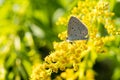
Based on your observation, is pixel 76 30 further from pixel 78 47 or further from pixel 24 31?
pixel 24 31

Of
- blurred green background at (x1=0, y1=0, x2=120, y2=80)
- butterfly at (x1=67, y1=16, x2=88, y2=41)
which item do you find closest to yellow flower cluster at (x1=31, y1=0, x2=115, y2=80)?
butterfly at (x1=67, y1=16, x2=88, y2=41)

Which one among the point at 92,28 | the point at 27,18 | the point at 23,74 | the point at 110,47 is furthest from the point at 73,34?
the point at 27,18

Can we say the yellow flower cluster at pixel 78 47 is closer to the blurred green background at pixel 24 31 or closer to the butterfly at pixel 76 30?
the butterfly at pixel 76 30

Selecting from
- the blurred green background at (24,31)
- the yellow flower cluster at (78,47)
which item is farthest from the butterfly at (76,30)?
the blurred green background at (24,31)

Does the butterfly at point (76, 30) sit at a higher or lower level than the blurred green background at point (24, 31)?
lower

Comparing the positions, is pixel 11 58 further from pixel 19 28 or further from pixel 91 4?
pixel 91 4

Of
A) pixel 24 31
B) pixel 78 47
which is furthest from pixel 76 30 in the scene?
pixel 24 31
